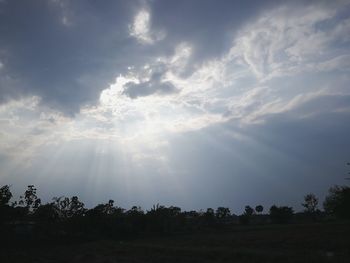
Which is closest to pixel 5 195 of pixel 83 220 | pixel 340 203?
pixel 83 220

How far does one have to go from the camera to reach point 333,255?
27672mm

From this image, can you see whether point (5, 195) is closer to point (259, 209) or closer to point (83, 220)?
point (83, 220)

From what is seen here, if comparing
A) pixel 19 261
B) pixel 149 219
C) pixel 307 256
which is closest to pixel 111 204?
pixel 149 219

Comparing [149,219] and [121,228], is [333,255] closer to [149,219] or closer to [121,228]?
[121,228]

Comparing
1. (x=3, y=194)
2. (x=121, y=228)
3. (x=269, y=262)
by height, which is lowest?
(x=269, y=262)

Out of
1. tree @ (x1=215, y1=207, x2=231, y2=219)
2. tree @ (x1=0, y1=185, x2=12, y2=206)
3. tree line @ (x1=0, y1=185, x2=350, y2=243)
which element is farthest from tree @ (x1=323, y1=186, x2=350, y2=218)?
tree @ (x1=0, y1=185, x2=12, y2=206)

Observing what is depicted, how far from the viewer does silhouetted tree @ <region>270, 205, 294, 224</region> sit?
4291 inches

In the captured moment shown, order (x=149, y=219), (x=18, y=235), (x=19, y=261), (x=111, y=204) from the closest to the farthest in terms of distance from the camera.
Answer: (x=19, y=261), (x=18, y=235), (x=149, y=219), (x=111, y=204)

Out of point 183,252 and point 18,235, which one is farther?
point 18,235

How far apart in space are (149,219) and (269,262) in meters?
54.3

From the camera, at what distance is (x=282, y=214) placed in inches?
4304

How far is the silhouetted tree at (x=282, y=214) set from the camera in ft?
358

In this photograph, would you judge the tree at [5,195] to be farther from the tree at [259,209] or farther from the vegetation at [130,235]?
the tree at [259,209]

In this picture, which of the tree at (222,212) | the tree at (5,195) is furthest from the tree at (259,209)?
the tree at (5,195)
